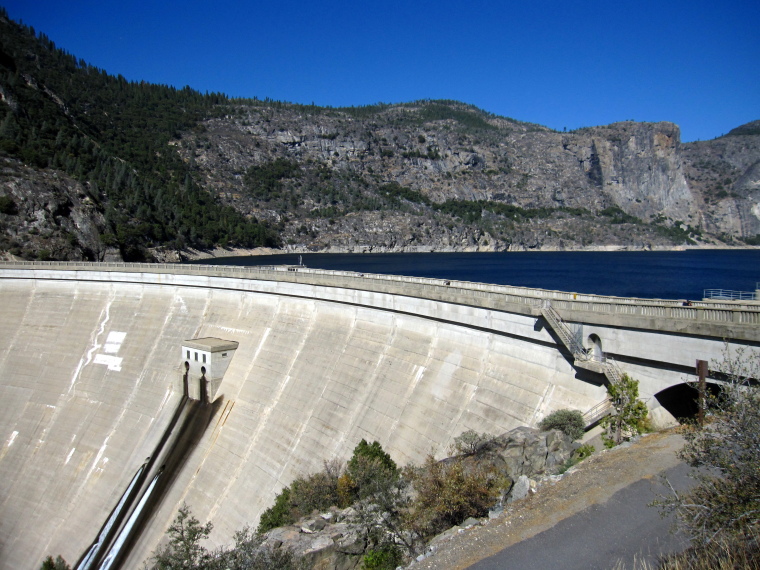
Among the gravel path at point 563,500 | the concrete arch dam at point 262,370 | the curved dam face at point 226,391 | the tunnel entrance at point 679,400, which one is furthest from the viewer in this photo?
the curved dam face at point 226,391

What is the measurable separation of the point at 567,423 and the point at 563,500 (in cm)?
441

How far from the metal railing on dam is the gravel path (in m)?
3.26

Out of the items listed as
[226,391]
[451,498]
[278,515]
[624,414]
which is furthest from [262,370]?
[624,414]

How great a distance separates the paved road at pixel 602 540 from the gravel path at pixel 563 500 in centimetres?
14

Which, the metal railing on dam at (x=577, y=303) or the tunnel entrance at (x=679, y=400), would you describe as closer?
the metal railing on dam at (x=577, y=303)

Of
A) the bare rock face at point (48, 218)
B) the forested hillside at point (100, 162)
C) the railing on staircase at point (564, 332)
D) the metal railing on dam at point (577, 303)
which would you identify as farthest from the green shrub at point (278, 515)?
the forested hillside at point (100, 162)

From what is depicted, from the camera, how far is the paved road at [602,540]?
363 inches

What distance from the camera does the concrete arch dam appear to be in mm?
17312

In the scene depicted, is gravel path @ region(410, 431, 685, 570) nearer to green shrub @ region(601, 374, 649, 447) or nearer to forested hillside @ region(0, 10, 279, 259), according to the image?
green shrub @ region(601, 374, 649, 447)

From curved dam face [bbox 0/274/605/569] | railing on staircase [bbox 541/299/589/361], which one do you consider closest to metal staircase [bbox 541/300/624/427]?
railing on staircase [bbox 541/299/589/361]

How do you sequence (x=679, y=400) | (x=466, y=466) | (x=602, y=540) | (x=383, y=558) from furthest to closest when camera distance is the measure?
(x=679, y=400) < (x=466, y=466) < (x=383, y=558) < (x=602, y=540)

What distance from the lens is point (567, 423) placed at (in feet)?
50.5

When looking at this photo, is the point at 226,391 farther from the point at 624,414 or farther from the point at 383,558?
the point at 624,414

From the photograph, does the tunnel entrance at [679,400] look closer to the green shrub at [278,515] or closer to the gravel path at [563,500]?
the gravel path at [563,500]
